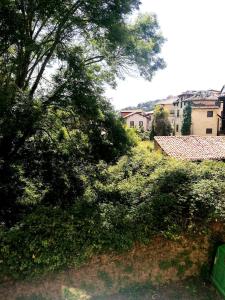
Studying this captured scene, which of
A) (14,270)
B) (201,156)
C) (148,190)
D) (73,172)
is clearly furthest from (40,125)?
(201,156)

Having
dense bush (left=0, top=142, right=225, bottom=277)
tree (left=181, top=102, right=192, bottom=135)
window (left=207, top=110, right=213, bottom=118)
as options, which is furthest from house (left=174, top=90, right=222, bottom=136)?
dense bush (left=0, top=142, right=225, bottom=277)

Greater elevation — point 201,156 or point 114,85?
point 114,85

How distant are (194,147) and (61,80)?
1178 centimetres

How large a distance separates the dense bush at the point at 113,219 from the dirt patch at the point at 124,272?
0.27m

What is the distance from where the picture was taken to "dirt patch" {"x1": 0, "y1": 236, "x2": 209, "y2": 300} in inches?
214

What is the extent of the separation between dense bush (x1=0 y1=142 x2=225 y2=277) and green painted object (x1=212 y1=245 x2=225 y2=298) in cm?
58

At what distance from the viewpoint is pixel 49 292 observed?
5.46 meters

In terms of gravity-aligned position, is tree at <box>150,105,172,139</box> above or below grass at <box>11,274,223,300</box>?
above

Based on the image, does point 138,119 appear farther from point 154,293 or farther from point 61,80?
point 154,293

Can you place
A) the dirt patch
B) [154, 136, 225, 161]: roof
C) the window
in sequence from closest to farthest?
the dirt patch → [154, 136, 225, 161]: roof → the window

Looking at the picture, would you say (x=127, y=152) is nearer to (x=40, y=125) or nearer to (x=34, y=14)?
(x=40, y=125)

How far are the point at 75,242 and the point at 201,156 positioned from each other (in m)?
13.6

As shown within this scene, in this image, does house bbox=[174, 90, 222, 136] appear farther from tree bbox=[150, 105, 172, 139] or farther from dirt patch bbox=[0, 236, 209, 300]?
dirt patch bbox=[0, 236, 209, 300]

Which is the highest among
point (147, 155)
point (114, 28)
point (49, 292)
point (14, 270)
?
point (114, 28)
